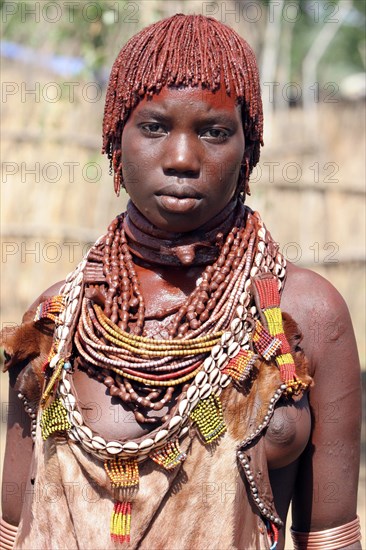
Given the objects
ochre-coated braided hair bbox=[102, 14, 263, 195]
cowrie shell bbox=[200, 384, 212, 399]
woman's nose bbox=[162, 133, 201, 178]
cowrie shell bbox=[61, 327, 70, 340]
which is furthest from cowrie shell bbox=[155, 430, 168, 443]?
ochre-coated braided hair bbox=[102, 14, 263, 195]

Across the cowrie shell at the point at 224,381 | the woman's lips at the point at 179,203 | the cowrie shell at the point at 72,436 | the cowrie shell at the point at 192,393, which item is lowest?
the cowrie shell at the point at 72,436

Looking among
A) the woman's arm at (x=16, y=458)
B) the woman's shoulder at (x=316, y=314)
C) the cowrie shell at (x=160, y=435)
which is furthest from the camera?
the woman's arm at (x=16, y=458)

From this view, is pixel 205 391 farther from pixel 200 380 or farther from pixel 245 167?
pixel 245 167

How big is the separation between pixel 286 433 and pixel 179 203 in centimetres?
58

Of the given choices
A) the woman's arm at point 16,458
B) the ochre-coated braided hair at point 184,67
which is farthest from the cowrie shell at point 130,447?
the ochre-coated braided hair at point 184,67

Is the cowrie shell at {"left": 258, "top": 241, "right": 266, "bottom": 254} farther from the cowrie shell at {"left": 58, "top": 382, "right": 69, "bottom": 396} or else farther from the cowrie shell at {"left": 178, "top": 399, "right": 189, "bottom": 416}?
the cowrie shell at {"left": 58, "top": 382, "right": 69, "bottom": 396}

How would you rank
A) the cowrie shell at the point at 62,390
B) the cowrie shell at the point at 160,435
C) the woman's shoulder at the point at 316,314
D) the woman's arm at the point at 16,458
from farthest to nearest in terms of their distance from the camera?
the woman's arm at the point at 16,458
the woman's shoulder at the point at 316,314
the cowrie shell at the point at 62,390
the cowrie shell at the point at 160,435

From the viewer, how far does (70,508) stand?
2410 millimetres

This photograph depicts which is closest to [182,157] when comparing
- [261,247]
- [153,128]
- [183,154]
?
[183,154]

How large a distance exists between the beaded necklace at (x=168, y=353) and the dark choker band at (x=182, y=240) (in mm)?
24

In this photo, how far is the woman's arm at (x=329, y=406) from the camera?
249cm

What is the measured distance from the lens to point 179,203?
233 cm

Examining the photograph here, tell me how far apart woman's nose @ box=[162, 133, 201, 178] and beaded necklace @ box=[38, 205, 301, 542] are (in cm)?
23

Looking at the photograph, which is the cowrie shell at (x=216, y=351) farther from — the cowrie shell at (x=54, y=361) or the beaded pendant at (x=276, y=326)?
the cowrie shell at (x=54, y=361)
